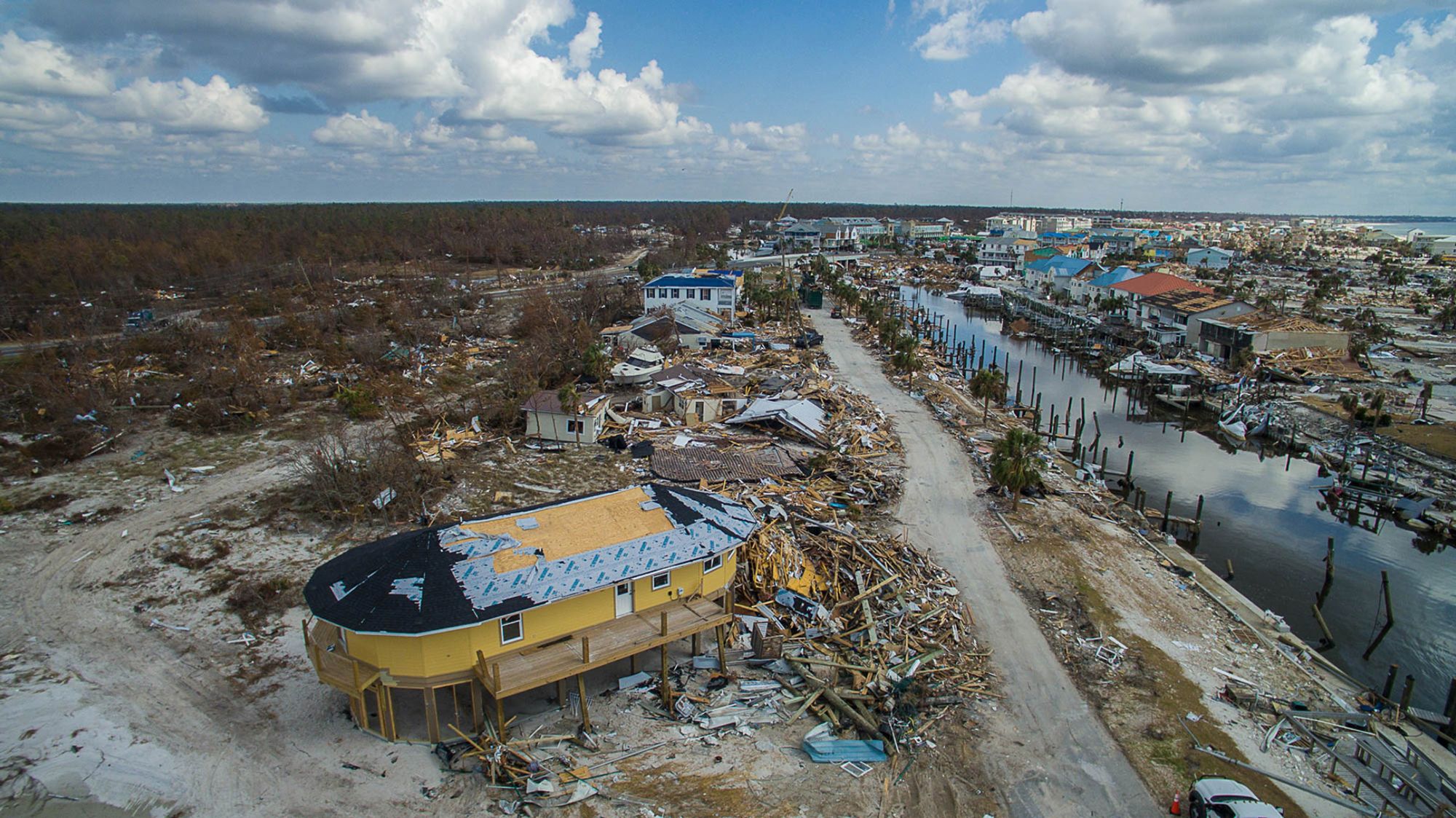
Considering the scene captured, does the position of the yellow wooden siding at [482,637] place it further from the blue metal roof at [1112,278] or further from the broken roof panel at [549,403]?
the blue metal roof at [1112,278]

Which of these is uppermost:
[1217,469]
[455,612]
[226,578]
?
[455,612]

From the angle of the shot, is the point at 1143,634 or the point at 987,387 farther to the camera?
the point at 987,387

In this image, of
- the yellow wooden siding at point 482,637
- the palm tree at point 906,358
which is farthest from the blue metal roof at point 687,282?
the yellow wooden siding at point 482,637

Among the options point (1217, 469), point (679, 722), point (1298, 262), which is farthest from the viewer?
point (1298, 262)

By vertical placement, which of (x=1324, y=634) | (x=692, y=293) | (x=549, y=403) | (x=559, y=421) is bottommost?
(x=1324, y=634)

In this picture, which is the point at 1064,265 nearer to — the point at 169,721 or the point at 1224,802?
the point at 1224,802

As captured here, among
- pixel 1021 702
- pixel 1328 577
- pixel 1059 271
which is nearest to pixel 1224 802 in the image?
pixel 1021 702

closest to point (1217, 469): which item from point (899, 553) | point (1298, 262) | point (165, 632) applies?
point (899, 553)

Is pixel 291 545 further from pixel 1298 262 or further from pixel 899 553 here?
pixel 1298 262
